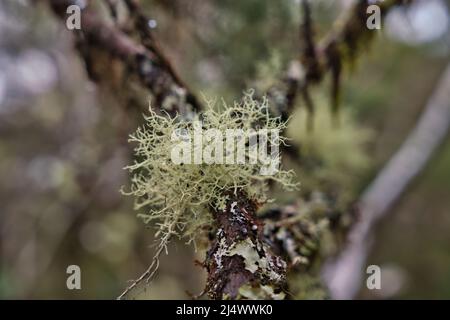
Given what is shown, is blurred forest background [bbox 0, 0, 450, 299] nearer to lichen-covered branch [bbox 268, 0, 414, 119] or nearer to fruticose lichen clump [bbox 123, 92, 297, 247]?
lichen-covered branch [bbox 268, 0, 414, 119]

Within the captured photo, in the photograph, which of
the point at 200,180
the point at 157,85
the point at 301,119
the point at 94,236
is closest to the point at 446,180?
the point at 301,119

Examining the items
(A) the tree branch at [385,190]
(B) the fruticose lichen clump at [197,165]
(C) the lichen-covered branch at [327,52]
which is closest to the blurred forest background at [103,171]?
(A) the tree branch at [385,190]

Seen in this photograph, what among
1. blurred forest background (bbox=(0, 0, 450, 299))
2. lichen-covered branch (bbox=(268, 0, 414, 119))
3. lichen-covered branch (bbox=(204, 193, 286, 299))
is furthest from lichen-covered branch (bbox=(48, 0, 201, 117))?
blurred forest background (bbox=(0, 0, 450, 299))

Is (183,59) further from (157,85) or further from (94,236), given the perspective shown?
(94,236)

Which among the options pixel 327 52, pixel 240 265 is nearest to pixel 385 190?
pixel 327 52

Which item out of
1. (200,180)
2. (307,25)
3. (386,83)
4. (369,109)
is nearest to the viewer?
(200,180)

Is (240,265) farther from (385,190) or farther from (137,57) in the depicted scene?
(385,190)

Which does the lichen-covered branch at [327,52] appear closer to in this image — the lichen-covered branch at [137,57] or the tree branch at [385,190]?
the lichen-covered branch at [137,57]
